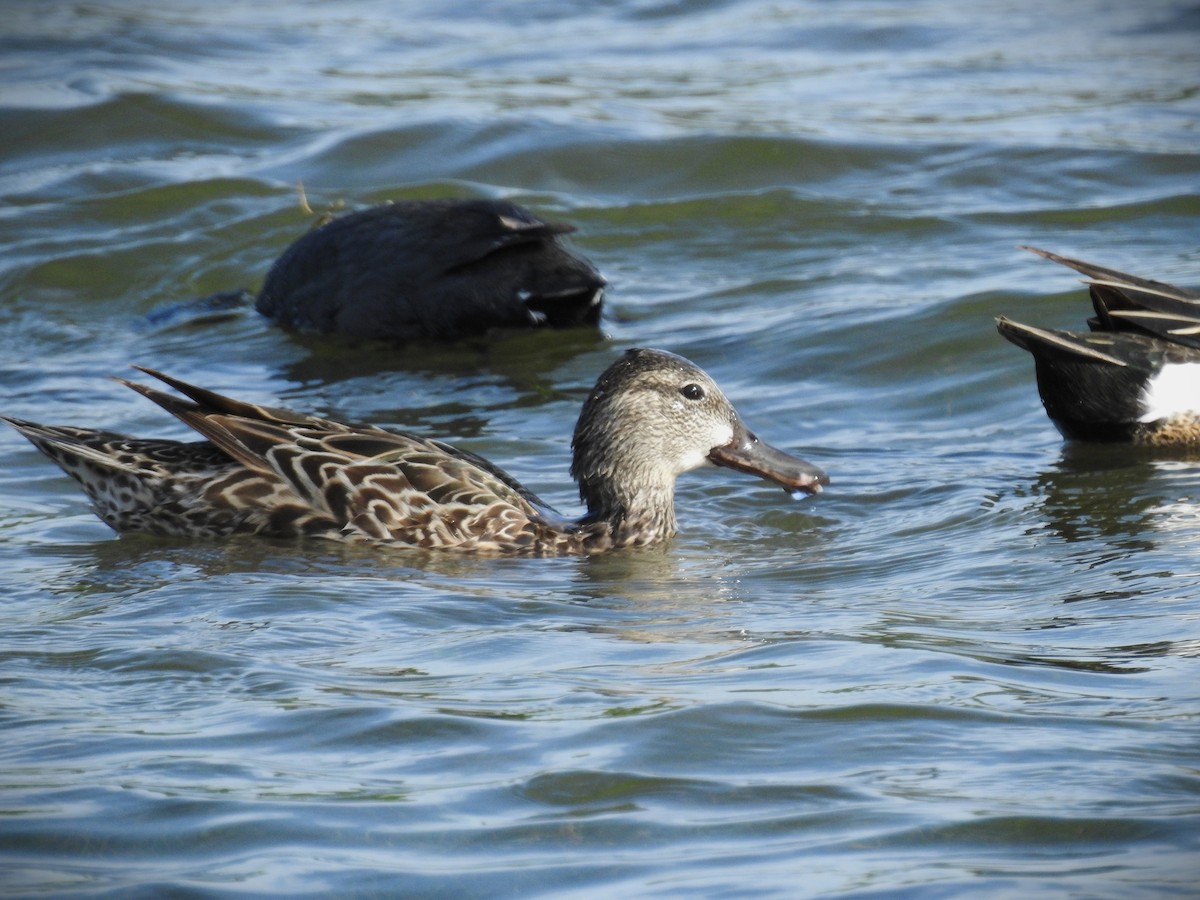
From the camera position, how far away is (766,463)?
22.3 ft

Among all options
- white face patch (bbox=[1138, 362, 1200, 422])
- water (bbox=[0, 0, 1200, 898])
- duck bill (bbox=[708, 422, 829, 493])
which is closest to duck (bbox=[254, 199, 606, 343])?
water (bbox=[0, 0, 1200, 898])

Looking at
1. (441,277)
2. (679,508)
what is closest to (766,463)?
(679,508)

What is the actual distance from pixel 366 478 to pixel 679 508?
57.5 inches

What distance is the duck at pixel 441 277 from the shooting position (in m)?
9.27

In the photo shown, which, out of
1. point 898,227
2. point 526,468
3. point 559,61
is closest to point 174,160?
point 559,61

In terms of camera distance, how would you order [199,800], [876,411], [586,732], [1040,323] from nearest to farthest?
[199,800] → [586,732] → [876,411] → [1040,323]

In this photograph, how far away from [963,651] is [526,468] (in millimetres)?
3083

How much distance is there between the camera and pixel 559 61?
591 inches

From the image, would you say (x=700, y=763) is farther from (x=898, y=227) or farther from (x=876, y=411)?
(x=898, y=227)

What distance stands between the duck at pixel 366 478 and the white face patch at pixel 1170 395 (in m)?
1.68

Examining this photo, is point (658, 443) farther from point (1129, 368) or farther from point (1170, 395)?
point (1170, 395)

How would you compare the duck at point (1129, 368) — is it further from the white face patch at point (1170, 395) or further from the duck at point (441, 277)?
the duck at point (441, 277)

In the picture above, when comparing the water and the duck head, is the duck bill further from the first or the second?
the water

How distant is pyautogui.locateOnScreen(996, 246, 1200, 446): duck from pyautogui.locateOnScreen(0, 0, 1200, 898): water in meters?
0.18
